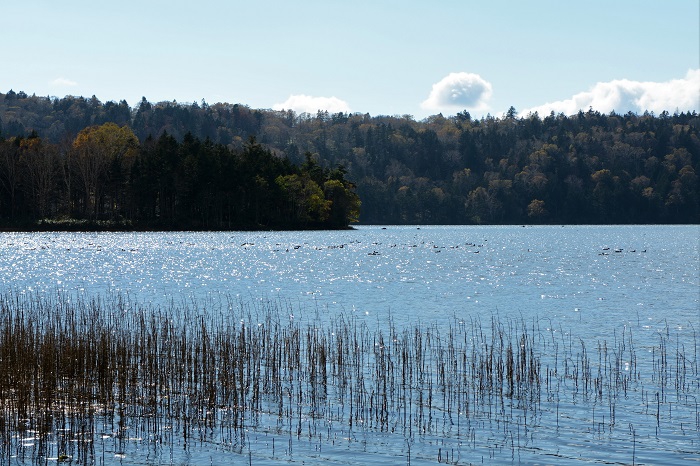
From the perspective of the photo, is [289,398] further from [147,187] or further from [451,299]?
[147,187]

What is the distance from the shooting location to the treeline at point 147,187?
140m

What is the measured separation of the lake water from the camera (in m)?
16.4

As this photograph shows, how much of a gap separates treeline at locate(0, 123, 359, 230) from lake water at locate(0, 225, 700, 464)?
113 feet

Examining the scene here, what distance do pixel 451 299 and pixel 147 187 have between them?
340 feet

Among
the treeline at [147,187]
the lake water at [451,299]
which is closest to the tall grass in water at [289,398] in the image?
the lake water at [451,299]

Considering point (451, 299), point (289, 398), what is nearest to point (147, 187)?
point (451, 299)

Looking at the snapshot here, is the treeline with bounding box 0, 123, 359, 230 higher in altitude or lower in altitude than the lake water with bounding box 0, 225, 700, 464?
higher

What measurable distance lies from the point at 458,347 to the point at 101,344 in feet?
40.8

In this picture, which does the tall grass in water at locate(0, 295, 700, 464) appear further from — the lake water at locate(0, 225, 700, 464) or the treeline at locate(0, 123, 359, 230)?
the treeline at locate(0, 123, 359, 230)

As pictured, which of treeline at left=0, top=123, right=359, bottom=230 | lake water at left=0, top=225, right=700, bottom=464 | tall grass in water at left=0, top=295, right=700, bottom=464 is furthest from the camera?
treeline at left=0, top=123, right=359, bottom=230

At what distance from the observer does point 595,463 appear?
15531mm

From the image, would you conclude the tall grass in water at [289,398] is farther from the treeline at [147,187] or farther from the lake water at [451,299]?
the treeline at [147,187]

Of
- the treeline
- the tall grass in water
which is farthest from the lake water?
the treeline

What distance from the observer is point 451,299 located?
4709 cm
